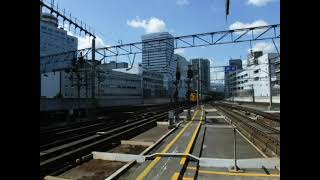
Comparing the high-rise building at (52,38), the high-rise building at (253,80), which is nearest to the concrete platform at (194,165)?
the high-rise building at (52,38)

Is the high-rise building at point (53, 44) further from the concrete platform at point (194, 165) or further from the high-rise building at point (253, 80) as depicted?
the high-rise building at point (253, 80)

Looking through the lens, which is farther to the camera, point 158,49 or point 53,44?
point 53,44

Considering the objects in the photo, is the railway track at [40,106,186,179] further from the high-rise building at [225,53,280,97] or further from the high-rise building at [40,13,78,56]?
the high-rise building at [225,53,280,97]

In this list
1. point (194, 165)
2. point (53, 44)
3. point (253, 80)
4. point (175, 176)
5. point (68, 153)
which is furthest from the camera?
point (253, 80)

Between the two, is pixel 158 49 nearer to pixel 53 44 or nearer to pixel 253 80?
pixel 53 44

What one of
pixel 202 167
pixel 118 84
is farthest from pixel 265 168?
pixel 118 84

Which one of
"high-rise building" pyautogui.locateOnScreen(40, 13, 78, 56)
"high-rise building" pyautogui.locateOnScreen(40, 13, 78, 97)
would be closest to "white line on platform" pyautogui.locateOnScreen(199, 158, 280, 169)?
"high-rise building" pyautogui.locateOnScreen(40, 13, 78, 97)

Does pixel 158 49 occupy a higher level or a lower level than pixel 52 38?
lower

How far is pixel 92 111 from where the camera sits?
37094 millimetres

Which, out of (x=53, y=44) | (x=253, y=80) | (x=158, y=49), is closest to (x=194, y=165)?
(x=158, y=49)
